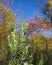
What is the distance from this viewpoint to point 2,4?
23594mm

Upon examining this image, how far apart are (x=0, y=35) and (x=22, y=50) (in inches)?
556

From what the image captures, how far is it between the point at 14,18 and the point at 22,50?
1615 cm

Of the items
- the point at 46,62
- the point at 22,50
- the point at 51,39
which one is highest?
the point at 22,50

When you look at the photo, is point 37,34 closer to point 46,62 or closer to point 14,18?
point 14,18

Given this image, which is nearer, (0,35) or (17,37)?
(17,37)

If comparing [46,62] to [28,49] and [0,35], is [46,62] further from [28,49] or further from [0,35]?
[0,35]

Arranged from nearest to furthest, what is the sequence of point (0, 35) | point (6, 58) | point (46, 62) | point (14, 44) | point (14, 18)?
point (14, 44) → point (6, 58) → point (46, 62) → point (0, 35) → point (14, 18)

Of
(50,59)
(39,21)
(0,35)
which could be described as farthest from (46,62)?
(39,21)

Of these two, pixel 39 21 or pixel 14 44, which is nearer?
pixel 14 44

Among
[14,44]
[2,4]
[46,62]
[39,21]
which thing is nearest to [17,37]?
[14,44]

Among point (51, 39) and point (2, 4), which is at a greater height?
point (2, 4)

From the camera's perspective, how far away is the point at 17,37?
831cm

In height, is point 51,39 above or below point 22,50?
below

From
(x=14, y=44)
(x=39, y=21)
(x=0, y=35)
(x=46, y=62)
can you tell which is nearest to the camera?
(x=14, y=44)
